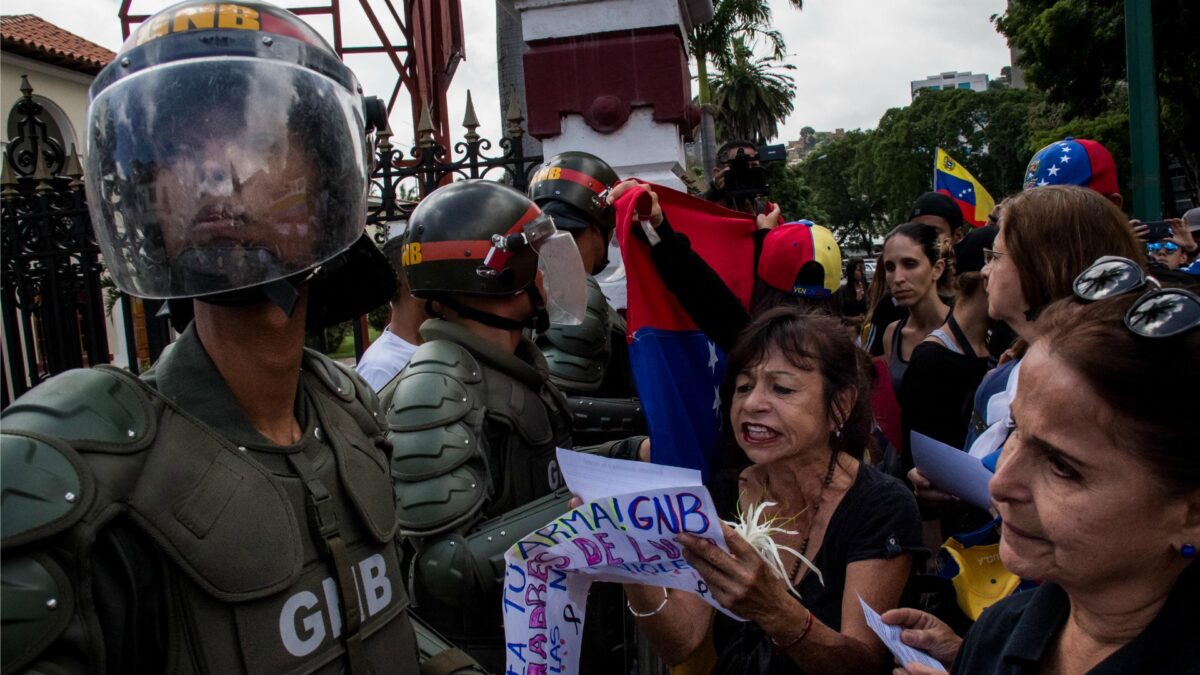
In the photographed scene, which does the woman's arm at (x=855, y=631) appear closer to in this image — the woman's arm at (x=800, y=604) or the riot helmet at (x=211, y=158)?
the woman's arm at (x=800, y=604)

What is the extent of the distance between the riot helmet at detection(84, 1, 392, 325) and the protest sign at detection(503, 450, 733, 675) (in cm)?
67

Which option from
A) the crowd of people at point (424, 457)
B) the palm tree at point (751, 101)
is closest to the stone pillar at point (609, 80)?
the crowd of people at point (424, 457)

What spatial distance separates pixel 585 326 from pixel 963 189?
12.0ft

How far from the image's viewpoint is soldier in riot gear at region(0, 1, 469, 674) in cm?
135

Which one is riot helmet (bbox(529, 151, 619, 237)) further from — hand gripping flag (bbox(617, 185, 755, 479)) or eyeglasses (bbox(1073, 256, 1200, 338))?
eyeglasses (bbox(1073, 256, 1200, 338))

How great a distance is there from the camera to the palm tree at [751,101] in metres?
44.7

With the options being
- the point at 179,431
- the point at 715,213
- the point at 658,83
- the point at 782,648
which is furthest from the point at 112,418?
the point at 658,83

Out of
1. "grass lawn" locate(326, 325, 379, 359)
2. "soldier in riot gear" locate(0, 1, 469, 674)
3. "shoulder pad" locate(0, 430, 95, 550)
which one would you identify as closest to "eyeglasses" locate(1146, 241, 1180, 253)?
"soldier in riot gear" locate(0, 1, 469, 674)

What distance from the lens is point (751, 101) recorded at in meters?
45.4

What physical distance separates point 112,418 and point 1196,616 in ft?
5.37

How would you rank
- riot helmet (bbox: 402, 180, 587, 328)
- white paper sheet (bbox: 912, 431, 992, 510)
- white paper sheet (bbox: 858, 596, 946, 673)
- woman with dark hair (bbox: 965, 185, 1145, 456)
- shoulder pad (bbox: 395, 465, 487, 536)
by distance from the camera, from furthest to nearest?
riot helmet (bbox: 402, 180, 587, 328)
shoulder pad (bbox: 395, 465, 487, 536)
woman with dark hair (bbox: 965, 185, 1145, 456)
white paper sheet (bbox: 912, 431, 992, 510)
white paper sheet (bbox: 858, 596, 946, 673)

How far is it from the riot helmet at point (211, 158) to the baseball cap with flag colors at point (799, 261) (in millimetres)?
2531

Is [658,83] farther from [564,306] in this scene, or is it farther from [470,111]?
[564,306]

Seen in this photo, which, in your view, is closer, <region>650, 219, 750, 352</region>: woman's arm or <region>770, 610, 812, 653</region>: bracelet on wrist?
<region>770, 610, 812, 653</region>: bracelet on wrist
